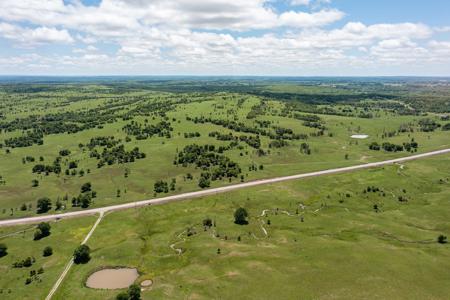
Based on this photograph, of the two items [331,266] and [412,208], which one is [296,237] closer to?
[331,266]

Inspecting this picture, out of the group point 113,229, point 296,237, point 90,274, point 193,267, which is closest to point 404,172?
point 296,237

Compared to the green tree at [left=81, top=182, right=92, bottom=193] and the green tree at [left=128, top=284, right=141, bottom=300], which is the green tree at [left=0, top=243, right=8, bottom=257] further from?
the green tree at [left=81, top=182, right=92, bottom=193]

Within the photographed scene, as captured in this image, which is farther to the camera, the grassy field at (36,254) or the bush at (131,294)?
the grassy field at (36,254)

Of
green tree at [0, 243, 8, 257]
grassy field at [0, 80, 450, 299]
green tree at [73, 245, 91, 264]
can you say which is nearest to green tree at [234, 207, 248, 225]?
grassy field at [0, 80, 450, 299]

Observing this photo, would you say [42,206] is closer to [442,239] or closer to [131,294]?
[131,294]

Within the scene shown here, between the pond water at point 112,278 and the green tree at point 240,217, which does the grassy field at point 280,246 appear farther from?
the green tree at point 240,217

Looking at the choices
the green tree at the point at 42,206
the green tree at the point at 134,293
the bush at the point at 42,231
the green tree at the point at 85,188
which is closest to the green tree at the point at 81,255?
the bush at the point at 42,231
